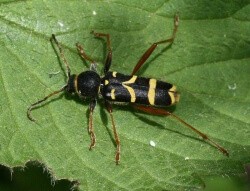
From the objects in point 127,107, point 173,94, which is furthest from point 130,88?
point 173,94

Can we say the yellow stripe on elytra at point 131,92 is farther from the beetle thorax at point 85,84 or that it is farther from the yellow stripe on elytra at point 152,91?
the beetle thorax at point 85,84

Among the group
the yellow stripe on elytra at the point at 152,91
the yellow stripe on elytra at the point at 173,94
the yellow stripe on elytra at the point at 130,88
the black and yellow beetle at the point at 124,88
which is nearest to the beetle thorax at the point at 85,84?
the black and yellow beetle at the point at 124,88

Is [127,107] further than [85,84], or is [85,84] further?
[127,107]

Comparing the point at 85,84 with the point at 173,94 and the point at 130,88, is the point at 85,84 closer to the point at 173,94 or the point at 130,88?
the point at 130,88

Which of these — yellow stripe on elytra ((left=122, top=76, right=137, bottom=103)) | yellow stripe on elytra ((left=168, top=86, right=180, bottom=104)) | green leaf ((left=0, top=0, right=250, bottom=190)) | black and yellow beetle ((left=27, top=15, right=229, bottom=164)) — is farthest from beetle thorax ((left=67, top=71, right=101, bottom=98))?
yellow stripe on elytra ((left=168, top=86, right=180, bottom=104))

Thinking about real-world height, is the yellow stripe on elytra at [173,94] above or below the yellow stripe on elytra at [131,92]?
above
